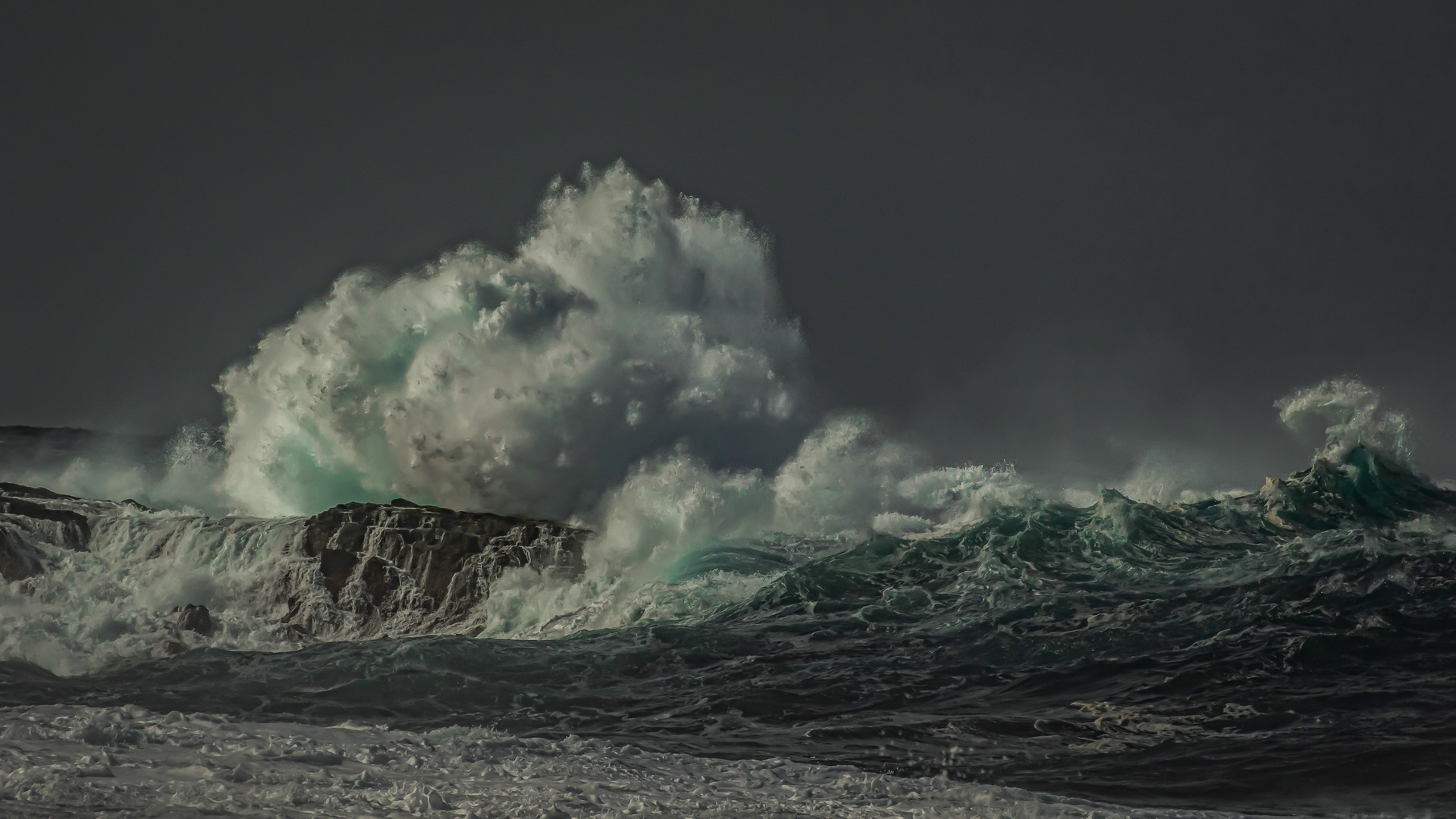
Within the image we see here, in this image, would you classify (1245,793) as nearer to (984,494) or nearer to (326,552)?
(984,494)

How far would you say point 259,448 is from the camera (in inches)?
834

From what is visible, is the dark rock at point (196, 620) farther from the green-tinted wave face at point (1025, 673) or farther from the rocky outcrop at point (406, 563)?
the green-tinted wave face at point (1025, 673)

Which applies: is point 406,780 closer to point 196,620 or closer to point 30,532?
point 196,620

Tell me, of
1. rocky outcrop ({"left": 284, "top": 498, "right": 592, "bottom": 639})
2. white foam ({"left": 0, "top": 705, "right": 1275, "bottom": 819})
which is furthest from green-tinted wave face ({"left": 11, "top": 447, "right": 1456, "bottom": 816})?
rocky outcrop ({"left": 284, "top": 498, "right": 592, "bottom": 639})

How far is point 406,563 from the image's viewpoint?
16.1 meters

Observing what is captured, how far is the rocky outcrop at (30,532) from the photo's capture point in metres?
15.3

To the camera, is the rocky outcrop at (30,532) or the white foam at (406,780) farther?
the rocky outcrop at (30,532)

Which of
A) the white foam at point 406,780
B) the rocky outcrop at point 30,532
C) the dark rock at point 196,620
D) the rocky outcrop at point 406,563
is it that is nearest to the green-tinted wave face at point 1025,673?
the white foam at point 406,780

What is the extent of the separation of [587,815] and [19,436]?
39656mm

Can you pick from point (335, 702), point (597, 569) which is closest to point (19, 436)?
point (597, 569)

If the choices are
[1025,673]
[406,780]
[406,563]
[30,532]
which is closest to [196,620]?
[406,563]

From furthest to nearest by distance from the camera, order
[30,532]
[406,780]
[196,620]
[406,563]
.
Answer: [30,532]
[406,563]
[196,620]
[406,780]

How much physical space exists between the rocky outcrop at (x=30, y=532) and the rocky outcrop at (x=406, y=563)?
155 inches

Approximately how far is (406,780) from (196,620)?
9.51 m
